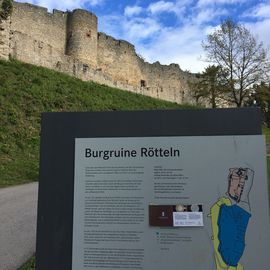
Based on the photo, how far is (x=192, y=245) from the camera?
3756 mm

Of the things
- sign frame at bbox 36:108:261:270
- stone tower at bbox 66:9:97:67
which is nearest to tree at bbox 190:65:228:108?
stone tower at bbox 66:9:97:67

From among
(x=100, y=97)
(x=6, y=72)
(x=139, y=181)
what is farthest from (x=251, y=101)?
(x=139, y=181)

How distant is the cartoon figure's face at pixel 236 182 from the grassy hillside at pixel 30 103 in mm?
10928

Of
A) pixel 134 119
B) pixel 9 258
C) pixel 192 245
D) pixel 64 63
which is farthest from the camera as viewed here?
pixel 64 63

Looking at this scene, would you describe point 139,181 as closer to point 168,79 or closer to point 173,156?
point 173,156

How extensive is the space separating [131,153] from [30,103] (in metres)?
17.4

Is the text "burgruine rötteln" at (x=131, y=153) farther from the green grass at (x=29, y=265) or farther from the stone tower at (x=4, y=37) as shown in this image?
the stone tower at (x=4, y=37)

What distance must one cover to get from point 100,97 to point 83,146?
23431 millimetres

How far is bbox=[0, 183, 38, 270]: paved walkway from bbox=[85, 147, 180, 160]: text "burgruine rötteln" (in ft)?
9.38

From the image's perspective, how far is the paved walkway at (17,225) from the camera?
6633mm

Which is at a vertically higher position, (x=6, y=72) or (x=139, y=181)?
(x=6, y=72)

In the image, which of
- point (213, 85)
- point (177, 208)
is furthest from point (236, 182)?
point (213, 85)

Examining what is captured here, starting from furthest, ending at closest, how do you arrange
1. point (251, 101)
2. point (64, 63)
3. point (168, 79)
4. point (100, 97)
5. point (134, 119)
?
point (168, 79) → point (251, 101) → point (64, 63) → point (100, 97) → point (134, 119)

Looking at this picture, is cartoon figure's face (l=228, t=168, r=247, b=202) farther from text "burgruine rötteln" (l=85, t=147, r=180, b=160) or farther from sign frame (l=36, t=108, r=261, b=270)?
text "burgruine rötteln" (l=85, t=147, r=180, b=160)
